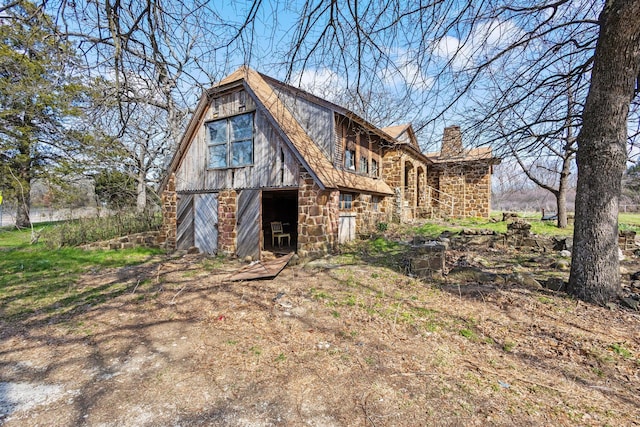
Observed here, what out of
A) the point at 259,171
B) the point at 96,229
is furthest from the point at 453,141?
the point at 96,229

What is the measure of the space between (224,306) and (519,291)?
559 cm

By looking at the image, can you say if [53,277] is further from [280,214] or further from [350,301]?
[280,214]

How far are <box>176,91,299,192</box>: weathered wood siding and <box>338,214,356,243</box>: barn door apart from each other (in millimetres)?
2539

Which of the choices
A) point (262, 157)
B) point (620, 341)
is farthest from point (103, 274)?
point (620, 341)

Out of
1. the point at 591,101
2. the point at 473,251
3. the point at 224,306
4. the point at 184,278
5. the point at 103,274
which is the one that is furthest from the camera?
the point at 473,251

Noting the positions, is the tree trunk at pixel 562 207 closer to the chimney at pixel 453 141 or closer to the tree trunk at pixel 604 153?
the chimney at pixel 453 141


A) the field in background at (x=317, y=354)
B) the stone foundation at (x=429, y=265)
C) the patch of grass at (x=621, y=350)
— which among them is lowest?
the field in background at (x=317, y=354)

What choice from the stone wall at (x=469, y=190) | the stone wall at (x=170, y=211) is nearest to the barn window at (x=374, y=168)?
the stone wall at (x=469, y=190)

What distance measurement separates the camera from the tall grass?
11.8 metres

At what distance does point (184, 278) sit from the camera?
7.20 meters

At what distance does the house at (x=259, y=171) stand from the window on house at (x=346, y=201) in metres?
0.04

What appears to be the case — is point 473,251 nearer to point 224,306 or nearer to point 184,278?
point 224,306

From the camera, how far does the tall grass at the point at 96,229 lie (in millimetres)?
11805

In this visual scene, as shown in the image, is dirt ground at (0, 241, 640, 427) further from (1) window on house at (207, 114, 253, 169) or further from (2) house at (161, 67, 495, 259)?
(1) window on house at (207, 114, 253, 169)
